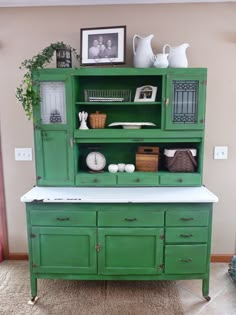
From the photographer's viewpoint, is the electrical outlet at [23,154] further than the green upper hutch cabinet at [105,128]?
Yes

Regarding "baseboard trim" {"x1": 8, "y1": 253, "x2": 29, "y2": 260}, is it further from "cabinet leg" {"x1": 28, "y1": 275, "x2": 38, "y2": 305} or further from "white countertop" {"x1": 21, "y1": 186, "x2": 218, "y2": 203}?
"white countertop" {"x1": 21, "y1": 186, "x2": 218, "y2": 203}

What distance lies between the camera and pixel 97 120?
2270mm

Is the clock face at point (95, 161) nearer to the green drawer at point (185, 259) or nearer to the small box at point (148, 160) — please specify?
the small box at point (148, 160)

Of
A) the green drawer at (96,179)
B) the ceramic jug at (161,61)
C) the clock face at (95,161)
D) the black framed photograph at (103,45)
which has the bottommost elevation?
the green drawer at (96,179)

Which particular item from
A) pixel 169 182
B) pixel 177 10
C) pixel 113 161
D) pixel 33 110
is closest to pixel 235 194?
pixel 169 182

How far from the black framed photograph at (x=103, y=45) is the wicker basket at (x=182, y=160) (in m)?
0.89

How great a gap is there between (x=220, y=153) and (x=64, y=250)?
1.67 m

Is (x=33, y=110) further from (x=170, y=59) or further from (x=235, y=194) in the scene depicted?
(x=235, y=194)

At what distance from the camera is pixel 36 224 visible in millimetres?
2021

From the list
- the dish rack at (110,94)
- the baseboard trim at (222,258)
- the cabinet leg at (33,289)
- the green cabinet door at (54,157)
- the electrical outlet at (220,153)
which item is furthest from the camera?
the baseboard trim at (222,258)

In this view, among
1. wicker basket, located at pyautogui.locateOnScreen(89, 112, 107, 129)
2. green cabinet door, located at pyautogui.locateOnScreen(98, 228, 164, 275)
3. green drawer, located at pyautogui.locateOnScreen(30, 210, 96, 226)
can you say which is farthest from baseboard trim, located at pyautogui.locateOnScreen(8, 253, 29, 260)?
wicker basket, located at pyautogui.locateOnScreen(89, 112, 107, 129)

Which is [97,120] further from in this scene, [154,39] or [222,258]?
[222,258]

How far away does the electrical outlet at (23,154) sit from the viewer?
101 inches

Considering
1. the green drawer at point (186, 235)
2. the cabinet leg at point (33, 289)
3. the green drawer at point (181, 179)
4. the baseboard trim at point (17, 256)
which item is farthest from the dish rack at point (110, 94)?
the baseboard trim at point (17, 256)
